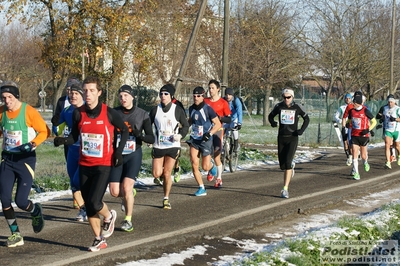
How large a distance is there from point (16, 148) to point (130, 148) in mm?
1596

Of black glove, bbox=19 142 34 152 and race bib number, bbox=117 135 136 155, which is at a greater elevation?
black glove, bbox=19 142 34 152

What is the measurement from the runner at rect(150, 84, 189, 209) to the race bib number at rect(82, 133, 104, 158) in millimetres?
3230

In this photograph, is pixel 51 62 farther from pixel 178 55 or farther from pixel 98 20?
pixel 178 55

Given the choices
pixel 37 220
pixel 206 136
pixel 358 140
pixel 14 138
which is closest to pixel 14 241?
pixel 37 220

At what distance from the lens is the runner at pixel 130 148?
9086 millimetres

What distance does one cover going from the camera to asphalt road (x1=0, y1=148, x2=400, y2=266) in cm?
785

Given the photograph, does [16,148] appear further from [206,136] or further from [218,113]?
[218,113]

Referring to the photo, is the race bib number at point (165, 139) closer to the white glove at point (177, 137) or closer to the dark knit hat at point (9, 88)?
the white glove at point (177, 137)

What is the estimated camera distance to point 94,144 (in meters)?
7.70

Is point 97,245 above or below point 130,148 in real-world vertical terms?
below

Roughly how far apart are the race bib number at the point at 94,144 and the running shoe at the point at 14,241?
1.33 metres

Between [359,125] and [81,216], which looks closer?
[81,216]

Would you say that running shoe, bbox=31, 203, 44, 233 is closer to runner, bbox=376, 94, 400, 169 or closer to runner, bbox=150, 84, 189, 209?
runner, bbox=150, 84, 189, 209

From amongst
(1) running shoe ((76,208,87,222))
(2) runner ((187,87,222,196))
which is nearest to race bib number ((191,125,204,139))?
(2) runner ((187,87,222,196))
